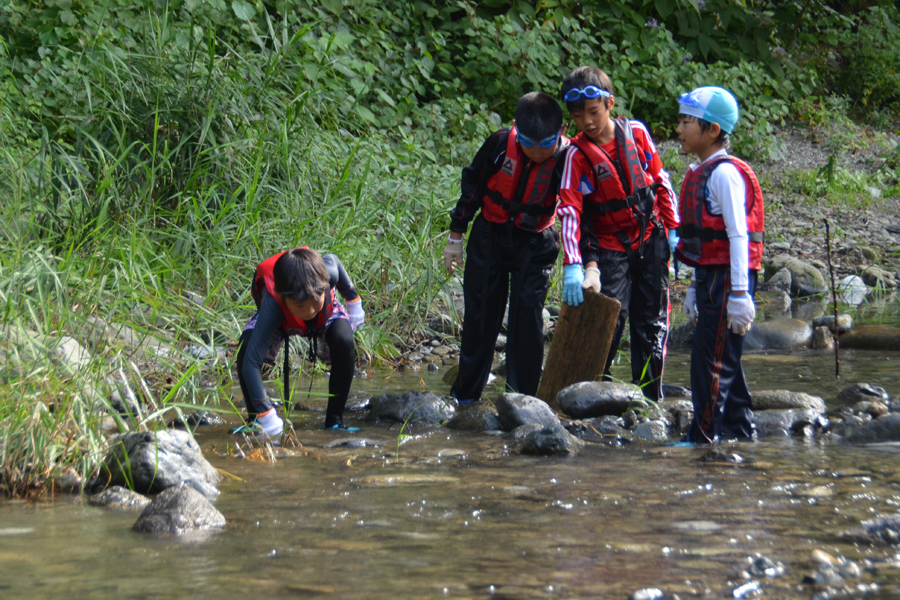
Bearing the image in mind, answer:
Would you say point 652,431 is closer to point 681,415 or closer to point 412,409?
point 681,415

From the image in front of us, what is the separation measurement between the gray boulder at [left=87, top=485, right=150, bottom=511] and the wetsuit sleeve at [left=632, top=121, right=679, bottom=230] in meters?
2.67

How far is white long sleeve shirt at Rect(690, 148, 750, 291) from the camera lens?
131 inches

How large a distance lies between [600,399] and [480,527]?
5.70 feet

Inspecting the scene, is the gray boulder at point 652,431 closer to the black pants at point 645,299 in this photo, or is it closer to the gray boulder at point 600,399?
the gray boulder at point 600,399

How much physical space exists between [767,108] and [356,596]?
1195 centimetres

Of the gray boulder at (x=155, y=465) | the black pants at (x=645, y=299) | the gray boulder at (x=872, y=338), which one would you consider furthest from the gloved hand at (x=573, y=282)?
the gray boulder at (x=872, y=338)

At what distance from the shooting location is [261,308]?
3.71 m

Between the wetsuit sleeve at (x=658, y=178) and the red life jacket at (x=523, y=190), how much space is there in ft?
1.17

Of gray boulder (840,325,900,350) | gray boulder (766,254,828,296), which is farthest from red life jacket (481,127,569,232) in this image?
gray boulder (766,254,828,296)

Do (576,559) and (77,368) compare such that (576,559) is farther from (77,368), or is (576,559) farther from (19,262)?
(19,262)

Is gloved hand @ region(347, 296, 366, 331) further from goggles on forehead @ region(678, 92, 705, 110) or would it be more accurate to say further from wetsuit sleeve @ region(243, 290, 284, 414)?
goggles on forehead @ region(678, 92, 705, 110)

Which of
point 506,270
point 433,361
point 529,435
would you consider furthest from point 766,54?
point 529,435

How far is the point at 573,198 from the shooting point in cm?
400

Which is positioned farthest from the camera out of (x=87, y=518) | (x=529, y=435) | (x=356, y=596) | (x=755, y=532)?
(x=529, y=435)
